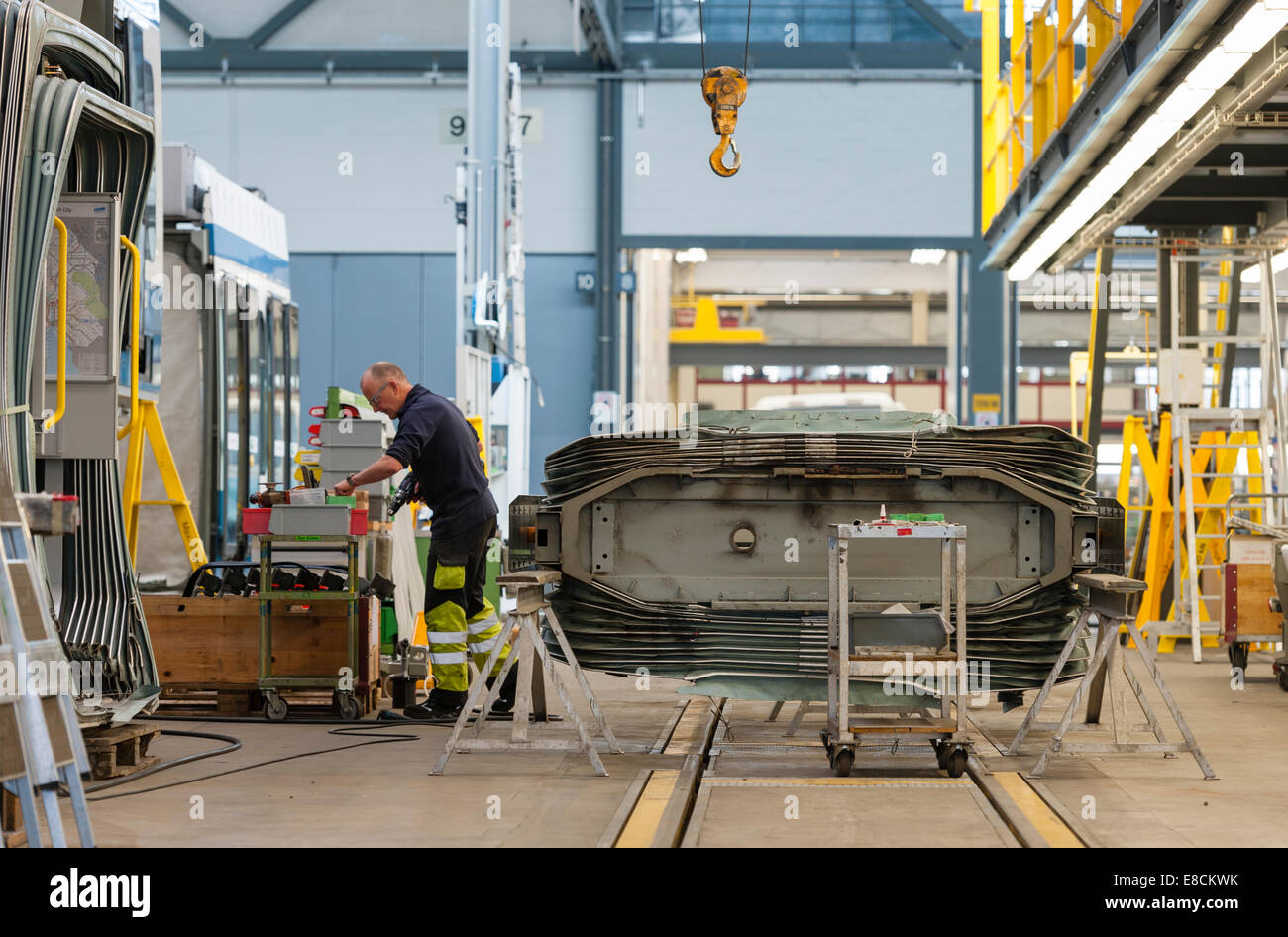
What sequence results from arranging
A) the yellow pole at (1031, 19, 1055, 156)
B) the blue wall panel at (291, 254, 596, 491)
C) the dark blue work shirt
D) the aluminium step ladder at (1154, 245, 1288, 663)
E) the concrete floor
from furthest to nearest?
the blue wall panel at (291, 254, 596, 491) → the yellow pole at (1031, 19, 1055, 156) → the aluminium step ladder at (1154, 245, 1288, 663) → the dark blue work shirt → the concrete floor

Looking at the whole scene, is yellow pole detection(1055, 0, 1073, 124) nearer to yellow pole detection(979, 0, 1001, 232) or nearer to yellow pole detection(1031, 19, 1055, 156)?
yellow pole detection(1031, 19, 1055, 156)

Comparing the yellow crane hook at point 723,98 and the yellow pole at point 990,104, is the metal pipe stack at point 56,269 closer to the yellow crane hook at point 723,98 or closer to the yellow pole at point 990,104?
the yellow crane hook at point 723,98

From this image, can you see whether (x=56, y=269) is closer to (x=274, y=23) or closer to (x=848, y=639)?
(x=848, y=639)

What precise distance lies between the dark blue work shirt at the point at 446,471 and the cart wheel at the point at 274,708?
125cm

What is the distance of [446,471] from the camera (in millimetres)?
6945

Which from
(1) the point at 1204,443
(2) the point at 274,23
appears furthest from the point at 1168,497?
(2) the point at 274,23

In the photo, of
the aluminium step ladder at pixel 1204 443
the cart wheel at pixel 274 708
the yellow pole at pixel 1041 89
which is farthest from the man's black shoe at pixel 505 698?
the yellow pole at pixel 1041 89

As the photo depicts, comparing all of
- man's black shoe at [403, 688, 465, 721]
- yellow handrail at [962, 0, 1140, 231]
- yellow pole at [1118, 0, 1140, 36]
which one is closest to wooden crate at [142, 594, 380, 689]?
man's black shoe at [403, 688, 465, 721]

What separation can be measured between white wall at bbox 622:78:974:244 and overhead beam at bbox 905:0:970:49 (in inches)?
21.2

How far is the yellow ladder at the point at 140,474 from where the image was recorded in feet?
23.7

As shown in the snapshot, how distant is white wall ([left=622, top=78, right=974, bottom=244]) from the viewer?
1734 cm

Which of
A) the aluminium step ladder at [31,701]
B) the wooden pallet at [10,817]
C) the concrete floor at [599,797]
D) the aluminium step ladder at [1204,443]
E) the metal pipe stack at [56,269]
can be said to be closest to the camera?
the aluminium step ladder at [31,701]

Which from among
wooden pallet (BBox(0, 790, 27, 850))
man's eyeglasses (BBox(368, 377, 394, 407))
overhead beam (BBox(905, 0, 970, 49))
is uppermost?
overhead beam (BBox(905, 0, 970, 49))
